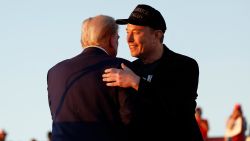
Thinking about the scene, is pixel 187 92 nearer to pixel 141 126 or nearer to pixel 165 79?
pixel 165 79

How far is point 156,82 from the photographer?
21.4 ft

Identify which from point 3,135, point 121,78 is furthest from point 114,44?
point 3,135

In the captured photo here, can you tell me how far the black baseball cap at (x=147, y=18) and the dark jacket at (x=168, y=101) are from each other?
20cm

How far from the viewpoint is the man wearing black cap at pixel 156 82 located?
19.8 feet

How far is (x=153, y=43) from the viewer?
6945 millimetres

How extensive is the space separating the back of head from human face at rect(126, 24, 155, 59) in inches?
24.3

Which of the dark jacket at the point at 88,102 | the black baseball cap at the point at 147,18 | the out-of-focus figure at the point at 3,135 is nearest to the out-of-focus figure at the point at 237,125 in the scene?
the out-of-focus figure at the point at 3,135

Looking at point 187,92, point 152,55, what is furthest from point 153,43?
point 187,92

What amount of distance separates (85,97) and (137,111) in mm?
379

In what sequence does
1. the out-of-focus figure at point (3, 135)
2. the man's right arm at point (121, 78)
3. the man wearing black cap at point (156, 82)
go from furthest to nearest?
the out-of-focus figure at point (3, 135), the man wearing black cap at point (156, 82), the man's right arm at point (121, 78)

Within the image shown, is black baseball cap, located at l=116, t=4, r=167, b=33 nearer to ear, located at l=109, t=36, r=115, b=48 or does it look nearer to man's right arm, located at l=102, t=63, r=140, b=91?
ear, located at l=109, t=36, r=115, b=48

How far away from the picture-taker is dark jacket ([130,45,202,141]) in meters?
6.09

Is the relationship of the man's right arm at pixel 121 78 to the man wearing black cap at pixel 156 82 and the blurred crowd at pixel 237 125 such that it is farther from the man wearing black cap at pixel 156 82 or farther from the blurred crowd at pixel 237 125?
the blurred crowd at pixel 237 125

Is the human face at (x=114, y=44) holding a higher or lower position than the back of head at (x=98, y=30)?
lower
